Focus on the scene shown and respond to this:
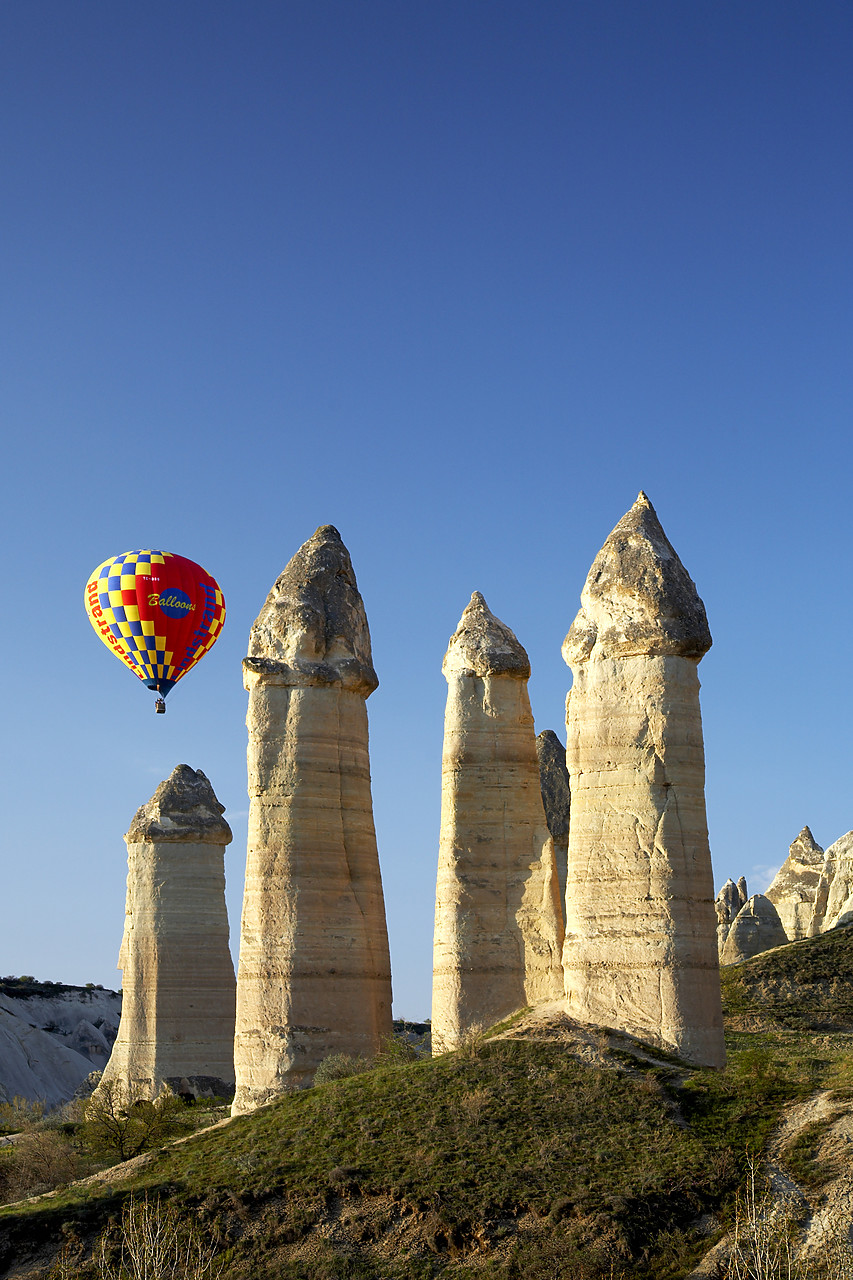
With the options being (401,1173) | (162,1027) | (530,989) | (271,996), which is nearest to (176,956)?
(162,1027)

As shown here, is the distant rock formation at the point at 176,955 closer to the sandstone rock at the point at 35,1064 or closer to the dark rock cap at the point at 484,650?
the dark rock cap at the point at 484,650

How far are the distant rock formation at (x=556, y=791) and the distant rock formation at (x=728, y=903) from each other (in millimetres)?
10724

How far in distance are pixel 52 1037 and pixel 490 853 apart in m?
44.2

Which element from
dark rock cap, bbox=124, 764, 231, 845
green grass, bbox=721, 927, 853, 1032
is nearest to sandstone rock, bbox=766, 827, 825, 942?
green grass, bbox=721, 927, 853, 1032

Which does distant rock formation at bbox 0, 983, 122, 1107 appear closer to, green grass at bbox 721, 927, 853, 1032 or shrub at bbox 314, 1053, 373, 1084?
green grass at bbox 721, 927, 853, 1032

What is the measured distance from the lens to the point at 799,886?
47.7 meters

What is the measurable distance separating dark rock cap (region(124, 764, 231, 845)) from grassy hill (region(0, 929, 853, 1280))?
12.4 meters

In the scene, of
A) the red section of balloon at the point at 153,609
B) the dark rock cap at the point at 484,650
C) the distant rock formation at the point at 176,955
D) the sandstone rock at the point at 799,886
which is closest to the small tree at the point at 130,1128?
the distant rock formation at the point at 176,955

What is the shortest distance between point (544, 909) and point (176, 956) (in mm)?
11338

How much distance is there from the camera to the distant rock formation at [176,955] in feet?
103

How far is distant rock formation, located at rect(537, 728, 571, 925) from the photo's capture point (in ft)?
112

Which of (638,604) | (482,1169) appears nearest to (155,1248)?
(482,1169)

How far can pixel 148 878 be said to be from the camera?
3281cm

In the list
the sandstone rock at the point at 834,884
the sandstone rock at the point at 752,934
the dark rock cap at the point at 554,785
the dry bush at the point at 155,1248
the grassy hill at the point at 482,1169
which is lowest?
the dry bush at the point at 155,1248
